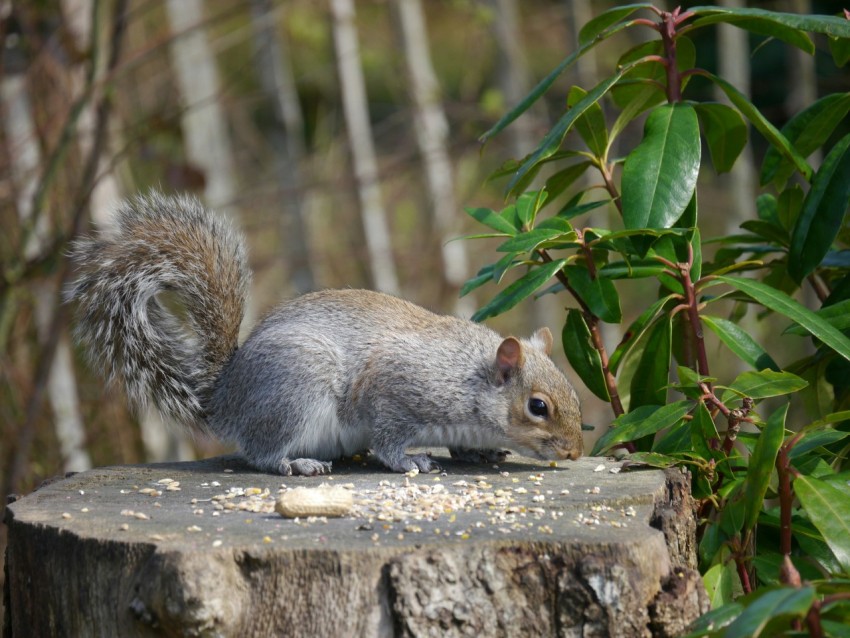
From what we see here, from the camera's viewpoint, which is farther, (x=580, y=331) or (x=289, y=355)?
(x=289, y=355)

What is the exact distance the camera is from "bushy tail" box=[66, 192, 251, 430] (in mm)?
2709

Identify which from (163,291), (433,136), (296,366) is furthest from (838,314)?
(433,136)

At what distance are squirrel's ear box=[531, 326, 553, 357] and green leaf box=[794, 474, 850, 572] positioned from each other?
113cm

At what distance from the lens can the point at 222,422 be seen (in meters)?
2.80

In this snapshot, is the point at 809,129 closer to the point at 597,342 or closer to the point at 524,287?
the point at 597,342

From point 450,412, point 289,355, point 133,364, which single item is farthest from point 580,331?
point 133,364

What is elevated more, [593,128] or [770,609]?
[593,128]

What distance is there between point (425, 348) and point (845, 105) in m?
1.20

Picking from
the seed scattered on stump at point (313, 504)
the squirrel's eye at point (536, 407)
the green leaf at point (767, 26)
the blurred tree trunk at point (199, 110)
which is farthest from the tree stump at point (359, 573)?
the blurred tree trunk at point (199, 110)

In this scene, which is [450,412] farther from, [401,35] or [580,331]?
[401,35]

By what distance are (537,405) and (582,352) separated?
0.99ft

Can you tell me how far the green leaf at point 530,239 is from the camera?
2127 millimetres

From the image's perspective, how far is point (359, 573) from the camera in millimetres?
1741

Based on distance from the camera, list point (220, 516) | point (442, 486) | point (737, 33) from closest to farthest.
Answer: point (220, 516) → point (442, 486) → point (737, 33)
